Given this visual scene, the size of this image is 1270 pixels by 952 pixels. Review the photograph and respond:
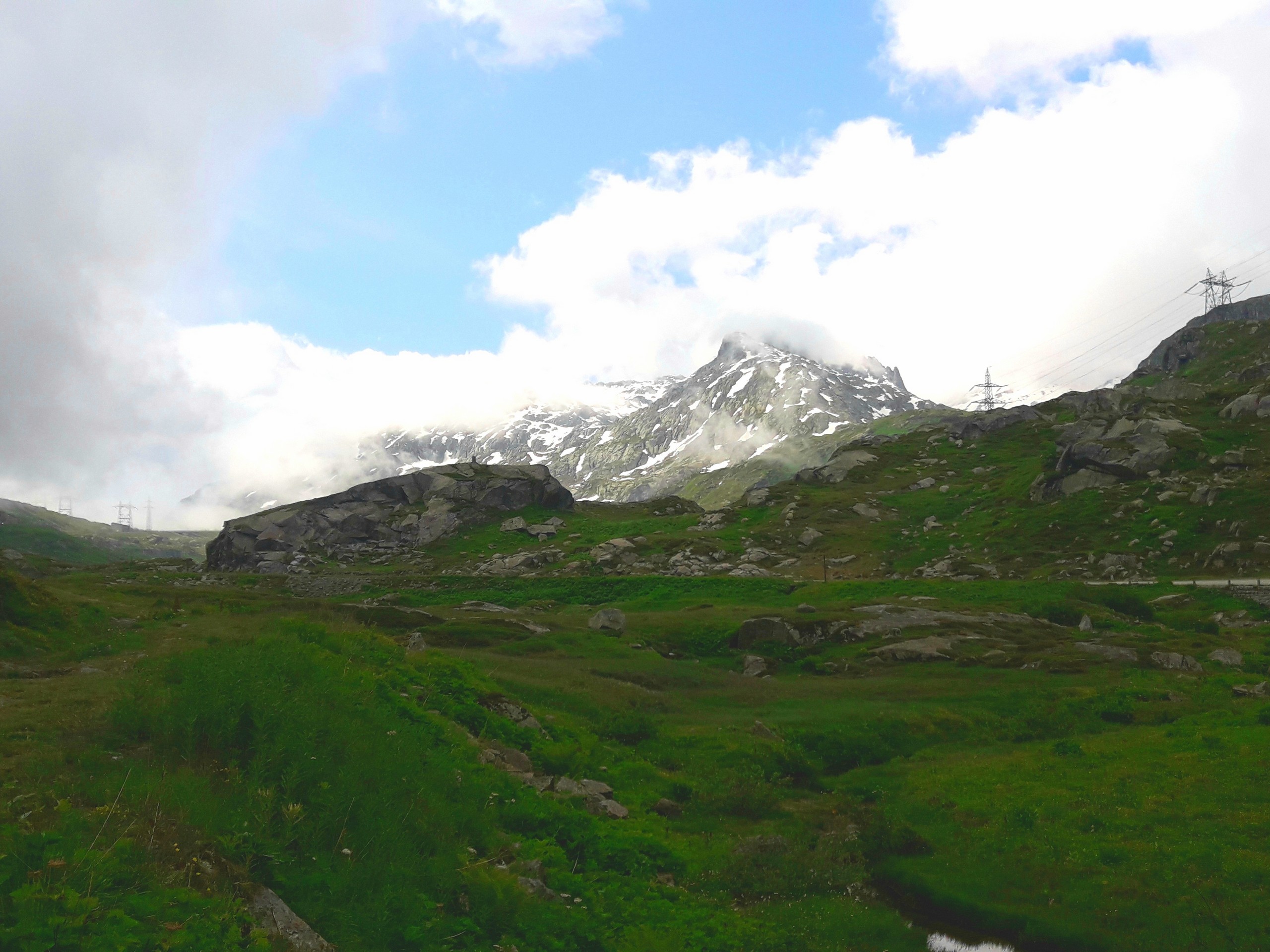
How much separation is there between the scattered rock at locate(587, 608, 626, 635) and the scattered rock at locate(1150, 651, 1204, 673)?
121ft

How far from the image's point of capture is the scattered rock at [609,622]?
6200cm

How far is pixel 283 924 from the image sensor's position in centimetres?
1108

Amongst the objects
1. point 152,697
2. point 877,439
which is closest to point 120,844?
point 152,697

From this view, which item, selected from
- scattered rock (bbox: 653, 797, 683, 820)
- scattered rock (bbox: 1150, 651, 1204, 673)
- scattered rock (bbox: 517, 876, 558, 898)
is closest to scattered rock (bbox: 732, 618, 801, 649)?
scattered rock (bbox: 1150, 651, 1204, 673)

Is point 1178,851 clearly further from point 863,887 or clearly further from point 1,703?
point 1,703

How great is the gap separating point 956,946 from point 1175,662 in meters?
40.9

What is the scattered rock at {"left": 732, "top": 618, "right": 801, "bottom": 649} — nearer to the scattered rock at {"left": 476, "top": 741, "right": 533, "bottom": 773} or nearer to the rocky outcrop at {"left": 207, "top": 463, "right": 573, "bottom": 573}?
the scattered rock at {"left": 476, "top": 741, "right": 533, "bottom": 773}

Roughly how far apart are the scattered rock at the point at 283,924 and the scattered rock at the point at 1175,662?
53.6 metres

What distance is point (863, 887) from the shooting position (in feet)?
69.2

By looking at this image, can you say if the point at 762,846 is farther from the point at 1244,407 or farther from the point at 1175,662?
the point at 1244,407

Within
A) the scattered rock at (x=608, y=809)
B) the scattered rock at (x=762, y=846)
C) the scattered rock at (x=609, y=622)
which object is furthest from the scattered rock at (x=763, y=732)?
the scattered rock at (x=609, y=622)

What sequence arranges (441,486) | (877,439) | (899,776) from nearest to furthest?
(899,776)
(441,486)
(877,439)

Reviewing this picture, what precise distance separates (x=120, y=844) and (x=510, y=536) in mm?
125754

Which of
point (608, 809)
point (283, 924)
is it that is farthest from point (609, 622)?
point (283, 924)
